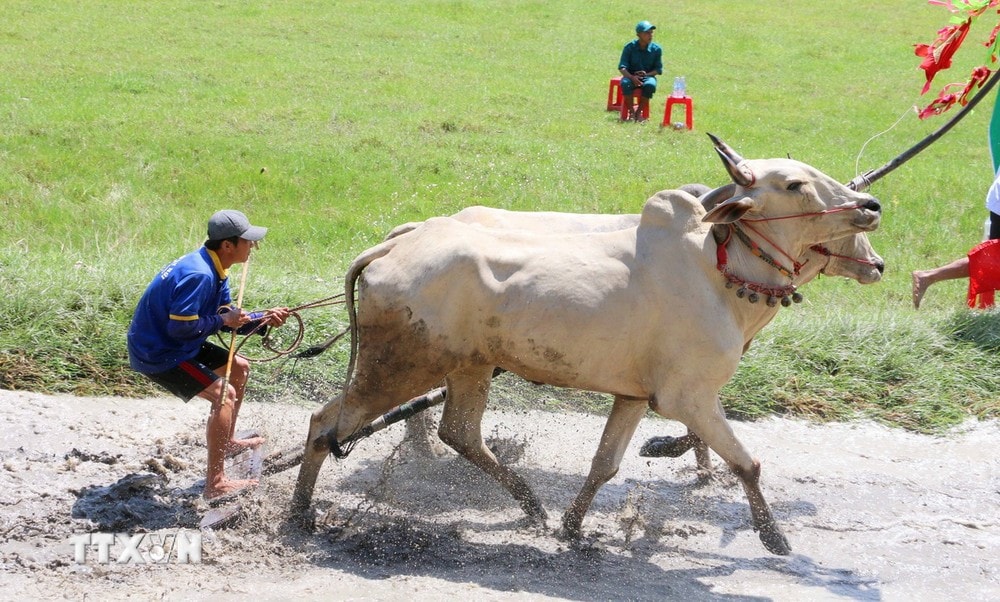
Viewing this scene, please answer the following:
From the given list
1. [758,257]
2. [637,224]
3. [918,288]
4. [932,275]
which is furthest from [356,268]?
→ [932,275]

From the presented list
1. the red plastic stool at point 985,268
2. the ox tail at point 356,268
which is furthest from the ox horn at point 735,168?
the red plastic stool at point 985,268

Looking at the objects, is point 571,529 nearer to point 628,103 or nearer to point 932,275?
point 932,275

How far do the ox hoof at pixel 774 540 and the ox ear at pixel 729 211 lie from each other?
1.44 metres

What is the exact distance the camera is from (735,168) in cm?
484

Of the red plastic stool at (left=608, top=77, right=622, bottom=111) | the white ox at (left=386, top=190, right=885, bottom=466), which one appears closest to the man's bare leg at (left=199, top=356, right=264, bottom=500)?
the white ox at (left=386, top=190, right=885, bottom=466)

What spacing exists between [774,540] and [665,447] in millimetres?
979

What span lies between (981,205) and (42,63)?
38.3ft

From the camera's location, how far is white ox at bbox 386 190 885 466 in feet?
17.0

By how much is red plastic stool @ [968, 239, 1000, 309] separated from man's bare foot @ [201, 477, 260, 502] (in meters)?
4.96

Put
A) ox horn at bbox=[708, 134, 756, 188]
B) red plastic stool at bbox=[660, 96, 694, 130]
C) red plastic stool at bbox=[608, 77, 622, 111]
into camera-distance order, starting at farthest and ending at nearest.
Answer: red plastic stool at bbox=[608, 77, 622, 111]
red plastic stool at bbox=[660, 96, 694, 130]
ox horn at bbox=[708, 134, 756, 188]

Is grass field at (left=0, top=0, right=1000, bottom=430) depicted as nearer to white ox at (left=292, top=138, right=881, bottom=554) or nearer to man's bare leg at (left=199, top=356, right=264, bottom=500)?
man's bare leg at (left=199, top=356, right=264, bottom=500)

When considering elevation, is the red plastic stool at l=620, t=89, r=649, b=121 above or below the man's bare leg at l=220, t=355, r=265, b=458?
above

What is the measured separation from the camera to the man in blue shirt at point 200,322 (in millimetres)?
5070

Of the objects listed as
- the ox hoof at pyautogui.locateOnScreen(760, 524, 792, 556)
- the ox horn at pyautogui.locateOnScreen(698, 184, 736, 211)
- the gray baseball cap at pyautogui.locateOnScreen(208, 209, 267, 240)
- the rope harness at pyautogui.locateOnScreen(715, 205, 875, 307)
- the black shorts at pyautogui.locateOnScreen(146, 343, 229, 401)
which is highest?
the ox horn at pyautogui.locateOnScreen(698, 184, 736, 211)
